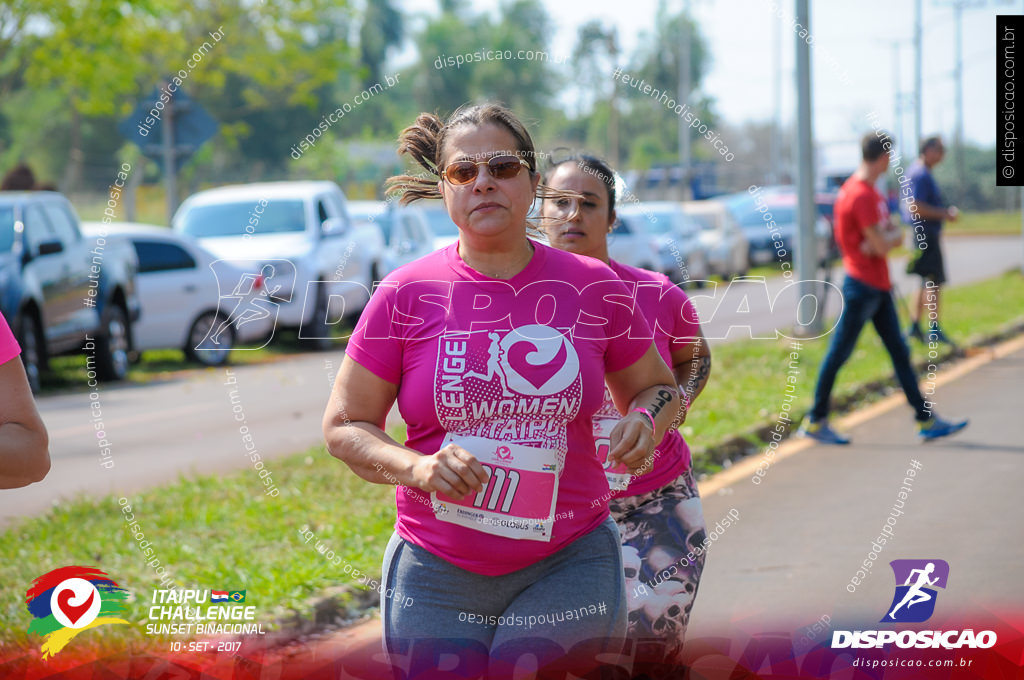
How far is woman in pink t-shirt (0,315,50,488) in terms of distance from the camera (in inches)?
102

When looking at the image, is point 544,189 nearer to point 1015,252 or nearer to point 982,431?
point 982,431

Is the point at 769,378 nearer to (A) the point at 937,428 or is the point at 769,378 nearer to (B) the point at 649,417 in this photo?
(A) the point at 937,428

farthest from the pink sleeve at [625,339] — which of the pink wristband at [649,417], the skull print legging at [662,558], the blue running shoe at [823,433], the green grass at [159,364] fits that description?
the green grass at [159,364]

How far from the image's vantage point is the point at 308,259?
44.6 feet

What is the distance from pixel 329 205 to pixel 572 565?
42.0 ft

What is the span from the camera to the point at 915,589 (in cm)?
484

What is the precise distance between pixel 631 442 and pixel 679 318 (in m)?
1.20

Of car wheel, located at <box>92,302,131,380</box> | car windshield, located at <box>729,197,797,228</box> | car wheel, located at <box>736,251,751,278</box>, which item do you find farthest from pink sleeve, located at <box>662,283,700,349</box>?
car windshield, located at <box>729,197,797,228</box>

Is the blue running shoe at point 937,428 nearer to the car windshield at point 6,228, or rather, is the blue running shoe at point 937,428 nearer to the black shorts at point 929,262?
the black shorts at point 929,262

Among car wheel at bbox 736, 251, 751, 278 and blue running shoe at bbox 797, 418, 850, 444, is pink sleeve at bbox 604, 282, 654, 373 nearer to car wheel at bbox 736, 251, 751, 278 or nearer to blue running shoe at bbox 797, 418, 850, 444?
blue running shoe at bbox 797, 418, 850, 444

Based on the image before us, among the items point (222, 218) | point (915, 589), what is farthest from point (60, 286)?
point (915, 589)

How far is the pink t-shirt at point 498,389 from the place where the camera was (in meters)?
2.73

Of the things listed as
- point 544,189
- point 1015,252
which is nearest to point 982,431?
point 544,189

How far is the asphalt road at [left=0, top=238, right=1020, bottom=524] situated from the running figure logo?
49.3 inches
